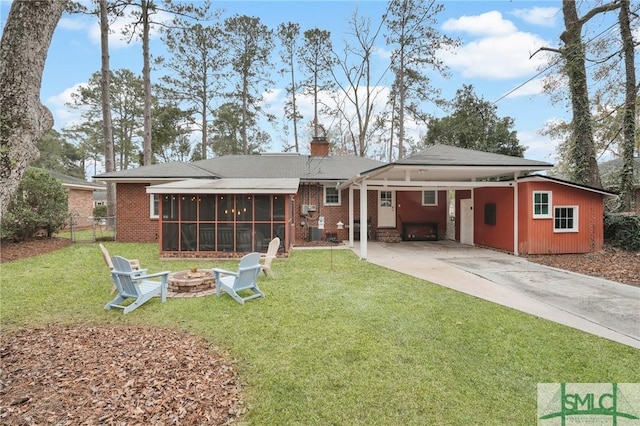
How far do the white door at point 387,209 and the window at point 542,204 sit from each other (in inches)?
227

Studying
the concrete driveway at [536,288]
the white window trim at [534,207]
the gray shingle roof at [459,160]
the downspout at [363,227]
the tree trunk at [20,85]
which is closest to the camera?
the tree trunk at [20,85]

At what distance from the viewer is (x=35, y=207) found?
39.4 ft

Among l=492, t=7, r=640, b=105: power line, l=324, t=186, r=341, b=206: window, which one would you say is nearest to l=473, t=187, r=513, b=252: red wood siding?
l=492, t=7, r=640, b=105: power line

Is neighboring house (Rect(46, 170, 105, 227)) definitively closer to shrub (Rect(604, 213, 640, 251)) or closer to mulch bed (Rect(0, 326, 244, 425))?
mulch bed (Rect(0, 326, 244, 425))

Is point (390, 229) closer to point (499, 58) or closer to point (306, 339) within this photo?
point (499, 58)

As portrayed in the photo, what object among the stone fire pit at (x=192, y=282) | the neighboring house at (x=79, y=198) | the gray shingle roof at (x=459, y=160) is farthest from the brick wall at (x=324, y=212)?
the neighboring house at (x=79, y=198)

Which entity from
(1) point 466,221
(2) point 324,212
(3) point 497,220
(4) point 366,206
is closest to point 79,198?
(2) point 324,212

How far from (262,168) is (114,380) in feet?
44.3

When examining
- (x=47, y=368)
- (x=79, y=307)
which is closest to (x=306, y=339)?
(x=47, y=368)

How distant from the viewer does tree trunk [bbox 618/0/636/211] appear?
441 inches

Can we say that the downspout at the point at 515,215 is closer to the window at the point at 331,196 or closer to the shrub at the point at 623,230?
the shrub at the point at 623,230

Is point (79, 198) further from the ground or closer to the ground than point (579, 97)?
closer to the ground

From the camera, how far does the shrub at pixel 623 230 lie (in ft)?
34.2

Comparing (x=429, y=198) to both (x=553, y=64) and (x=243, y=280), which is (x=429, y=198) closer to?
(x=553, y=64)
